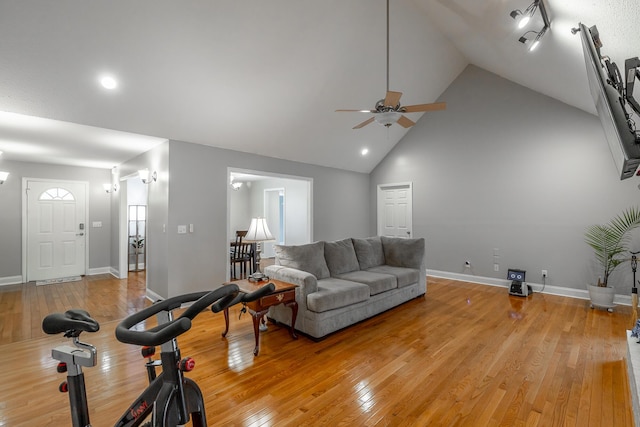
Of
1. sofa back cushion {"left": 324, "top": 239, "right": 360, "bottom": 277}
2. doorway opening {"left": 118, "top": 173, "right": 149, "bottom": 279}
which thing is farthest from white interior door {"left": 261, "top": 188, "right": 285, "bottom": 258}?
sofa back cushion {"left": 324, "top": 239, "right": 360, "bottom": 277}

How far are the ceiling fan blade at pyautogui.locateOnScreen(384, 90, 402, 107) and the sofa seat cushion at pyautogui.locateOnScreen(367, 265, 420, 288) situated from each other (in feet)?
7.46

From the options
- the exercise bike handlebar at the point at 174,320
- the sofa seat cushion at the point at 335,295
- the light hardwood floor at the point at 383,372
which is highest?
the exercise bike handlebar at the point at 174,320

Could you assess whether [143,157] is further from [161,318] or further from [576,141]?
[576,141]

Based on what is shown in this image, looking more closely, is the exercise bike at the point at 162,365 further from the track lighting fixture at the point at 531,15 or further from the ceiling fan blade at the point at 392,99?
the track lighting fixture at the point at 531,15

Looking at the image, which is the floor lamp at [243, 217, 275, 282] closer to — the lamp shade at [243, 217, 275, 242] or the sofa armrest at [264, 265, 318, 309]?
the lamp shade at [243, 217, 275, 242]

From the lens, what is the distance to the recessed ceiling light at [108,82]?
314 centimetres

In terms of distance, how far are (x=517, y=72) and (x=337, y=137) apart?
3.11 meters

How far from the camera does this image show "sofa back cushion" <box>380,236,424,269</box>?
4594mm

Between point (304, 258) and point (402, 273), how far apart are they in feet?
4.96

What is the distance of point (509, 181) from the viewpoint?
536cm

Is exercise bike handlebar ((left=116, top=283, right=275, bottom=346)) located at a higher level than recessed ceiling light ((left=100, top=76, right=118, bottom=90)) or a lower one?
lower

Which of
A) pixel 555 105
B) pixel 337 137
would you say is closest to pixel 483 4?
pixel 555 105

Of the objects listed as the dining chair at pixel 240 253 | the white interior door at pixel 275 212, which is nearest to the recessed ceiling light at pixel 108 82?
the dining chair at pixel 240 253

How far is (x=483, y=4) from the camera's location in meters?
3.25
